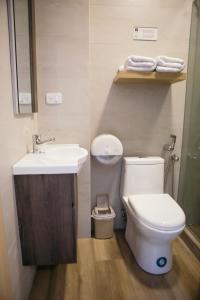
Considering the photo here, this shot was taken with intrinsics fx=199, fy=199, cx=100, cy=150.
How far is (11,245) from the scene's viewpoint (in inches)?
41.0

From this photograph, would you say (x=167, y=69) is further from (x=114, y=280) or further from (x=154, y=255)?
(x=114, y=280)

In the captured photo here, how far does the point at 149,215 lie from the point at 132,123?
0.85 metres

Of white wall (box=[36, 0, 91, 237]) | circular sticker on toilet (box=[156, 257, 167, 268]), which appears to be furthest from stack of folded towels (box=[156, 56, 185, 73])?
circular sticker on toilet (box=[156, 257, 167, 268])

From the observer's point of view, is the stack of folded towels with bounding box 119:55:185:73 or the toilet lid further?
the stack of folded towels with bounding box 119:55:185:73

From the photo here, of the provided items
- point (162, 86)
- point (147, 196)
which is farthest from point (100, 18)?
point (147, 196)

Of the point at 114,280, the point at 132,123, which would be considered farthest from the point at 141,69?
the point at 114,280

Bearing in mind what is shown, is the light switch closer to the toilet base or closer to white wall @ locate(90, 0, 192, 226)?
white wall @ locate(90, 0, 192, 226)

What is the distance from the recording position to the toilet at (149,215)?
1330 millimetres

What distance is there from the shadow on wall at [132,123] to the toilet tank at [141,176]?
0.18 meters

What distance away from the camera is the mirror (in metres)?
1.10

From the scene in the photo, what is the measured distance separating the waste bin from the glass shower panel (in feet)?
2.44

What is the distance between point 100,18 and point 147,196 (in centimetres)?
154

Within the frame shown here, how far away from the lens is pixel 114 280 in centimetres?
142

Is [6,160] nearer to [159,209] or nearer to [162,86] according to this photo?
[159,209]
